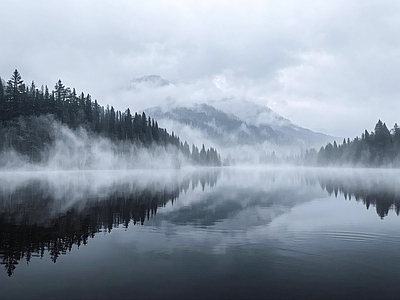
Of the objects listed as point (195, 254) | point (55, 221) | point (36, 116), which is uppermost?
point (36, 116)

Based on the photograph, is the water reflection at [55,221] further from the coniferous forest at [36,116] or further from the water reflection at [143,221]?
the coniferous forest at [36,116]

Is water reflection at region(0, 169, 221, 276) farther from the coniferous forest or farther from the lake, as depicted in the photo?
the coniferous forest

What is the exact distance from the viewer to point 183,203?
131 ft

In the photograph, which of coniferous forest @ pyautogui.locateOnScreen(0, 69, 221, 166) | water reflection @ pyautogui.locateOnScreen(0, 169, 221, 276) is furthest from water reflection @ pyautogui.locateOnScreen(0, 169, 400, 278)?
coniferous forest @ pyautogui.locateOnScreen(0, 69, 221, 166)

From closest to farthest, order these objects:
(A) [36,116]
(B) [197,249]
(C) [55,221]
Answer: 1. (B) [197,249]
2. (C) [55,221]
3. (A) [36,116]

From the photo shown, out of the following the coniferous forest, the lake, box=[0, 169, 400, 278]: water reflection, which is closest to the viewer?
the lake

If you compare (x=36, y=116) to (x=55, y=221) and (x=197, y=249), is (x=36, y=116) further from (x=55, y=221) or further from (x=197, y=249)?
(x=197, y=249)

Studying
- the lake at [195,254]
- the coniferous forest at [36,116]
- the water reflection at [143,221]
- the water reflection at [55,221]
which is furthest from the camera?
the coniferous forest at [36,116]

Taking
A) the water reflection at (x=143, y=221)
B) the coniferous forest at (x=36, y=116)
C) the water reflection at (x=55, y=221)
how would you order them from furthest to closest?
the coniferous forest at (x=36, y=116) < the water reflection at (x=143, y=221) < the water reflection at (x=55, y=221)

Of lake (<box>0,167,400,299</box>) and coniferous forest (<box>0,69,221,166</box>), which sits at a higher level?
coniferous forest (<box>0,69,221,166</box>)

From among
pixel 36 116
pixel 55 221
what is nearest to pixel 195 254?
pixel 55 221

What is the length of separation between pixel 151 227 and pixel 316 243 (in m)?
11.8

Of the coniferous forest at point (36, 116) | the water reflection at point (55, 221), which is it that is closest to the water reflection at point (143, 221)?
the water reflection at point (55, 221)

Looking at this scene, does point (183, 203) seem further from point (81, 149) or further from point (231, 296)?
point (81, 149)
